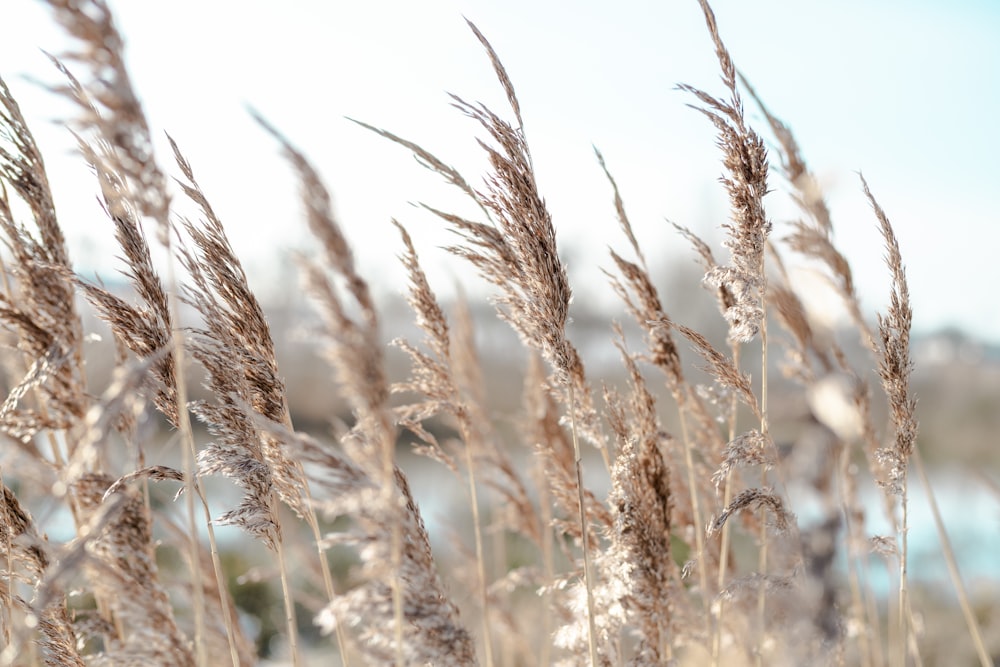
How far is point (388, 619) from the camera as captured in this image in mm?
1333

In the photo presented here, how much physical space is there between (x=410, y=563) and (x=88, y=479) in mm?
1084

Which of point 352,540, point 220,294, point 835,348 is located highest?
point 220,294

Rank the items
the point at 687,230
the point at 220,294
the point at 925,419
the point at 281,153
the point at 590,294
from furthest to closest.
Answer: the point at 590,294 → the point at 925,419 → the point at 687,230 → the point at 220,294 → the point at 281,153

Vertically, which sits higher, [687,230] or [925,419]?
[925,419]

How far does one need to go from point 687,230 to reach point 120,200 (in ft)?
4.84

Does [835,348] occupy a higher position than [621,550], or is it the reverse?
[835,348]

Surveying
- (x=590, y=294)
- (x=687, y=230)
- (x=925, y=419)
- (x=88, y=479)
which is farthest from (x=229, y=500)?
(x=590, y=294)

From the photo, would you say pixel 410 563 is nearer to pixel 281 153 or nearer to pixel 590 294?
pixel 281 153

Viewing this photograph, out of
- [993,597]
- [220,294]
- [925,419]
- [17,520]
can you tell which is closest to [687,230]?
[220,294]

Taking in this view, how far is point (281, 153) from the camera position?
1.12 metres

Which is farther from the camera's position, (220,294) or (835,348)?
(835,348)

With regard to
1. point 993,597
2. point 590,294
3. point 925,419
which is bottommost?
point 993,597

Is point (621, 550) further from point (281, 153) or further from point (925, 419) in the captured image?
point (925, 419)

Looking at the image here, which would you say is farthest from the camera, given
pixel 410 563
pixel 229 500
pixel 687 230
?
pixel 229 500
